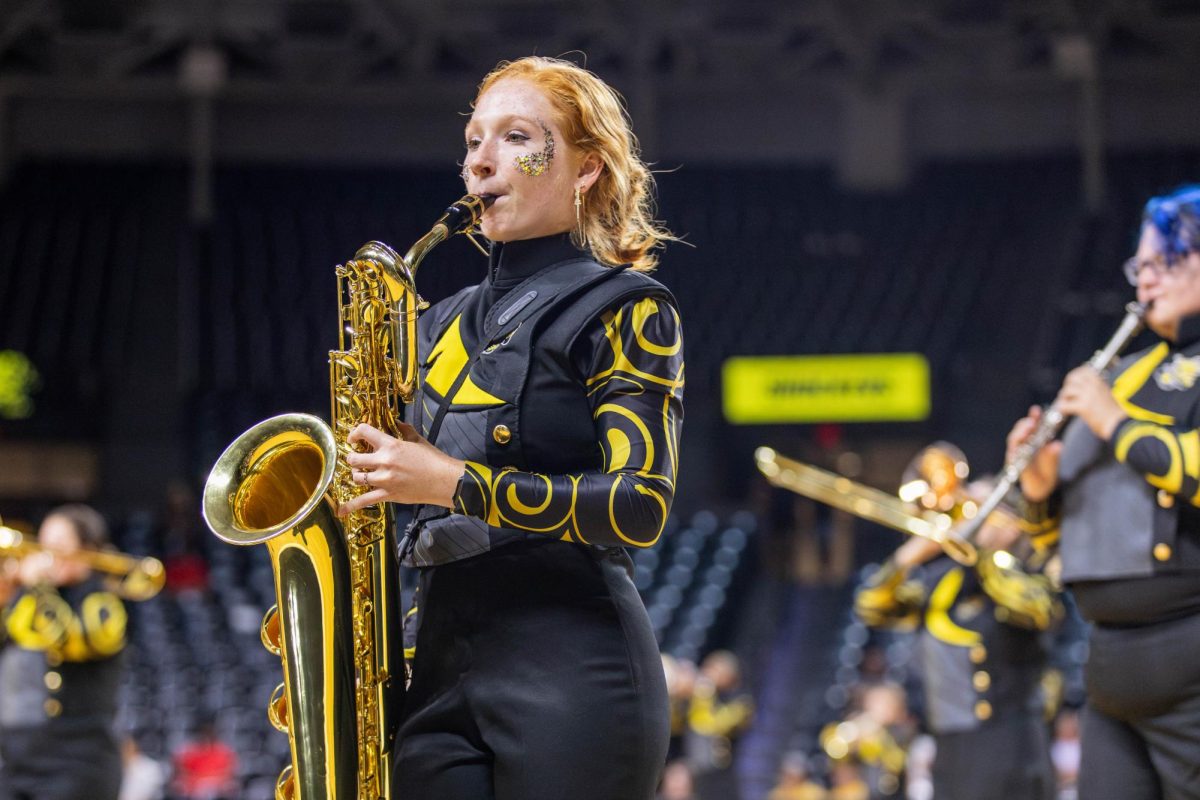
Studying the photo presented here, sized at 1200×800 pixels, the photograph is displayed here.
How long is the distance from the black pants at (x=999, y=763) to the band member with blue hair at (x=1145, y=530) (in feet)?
7.75

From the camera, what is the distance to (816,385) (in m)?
15.3

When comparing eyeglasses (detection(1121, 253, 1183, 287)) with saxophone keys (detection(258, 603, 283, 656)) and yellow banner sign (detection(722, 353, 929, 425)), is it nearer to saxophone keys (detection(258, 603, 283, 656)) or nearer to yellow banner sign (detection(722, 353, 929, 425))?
saxophone keys (detection(258, 603, 283, 656))

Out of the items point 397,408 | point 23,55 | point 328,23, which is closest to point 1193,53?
point 328,23

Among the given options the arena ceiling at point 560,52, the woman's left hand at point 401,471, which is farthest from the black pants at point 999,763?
the arena ceiling at point 560,52

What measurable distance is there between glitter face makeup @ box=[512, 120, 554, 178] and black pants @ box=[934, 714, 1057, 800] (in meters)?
3.85

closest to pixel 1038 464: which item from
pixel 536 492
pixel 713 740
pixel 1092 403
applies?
pixel 1092 403

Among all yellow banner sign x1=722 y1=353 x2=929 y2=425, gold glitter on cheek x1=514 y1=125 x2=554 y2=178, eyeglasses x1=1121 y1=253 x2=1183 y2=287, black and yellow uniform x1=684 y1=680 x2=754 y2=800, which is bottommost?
black and yellow uniform x1=684 y1=680 x2=754 y2=800

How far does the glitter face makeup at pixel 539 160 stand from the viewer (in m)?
2.10

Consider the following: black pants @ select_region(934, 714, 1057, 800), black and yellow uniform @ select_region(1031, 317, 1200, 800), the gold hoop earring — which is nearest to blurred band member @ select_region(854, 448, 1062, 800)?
black pants @ select_region(934, 714, 1057, 800)

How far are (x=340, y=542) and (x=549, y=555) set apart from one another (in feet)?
0.93

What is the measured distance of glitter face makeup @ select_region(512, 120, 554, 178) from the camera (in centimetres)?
210

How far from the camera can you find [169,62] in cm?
1555

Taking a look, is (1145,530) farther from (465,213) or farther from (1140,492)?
A: (465,213)

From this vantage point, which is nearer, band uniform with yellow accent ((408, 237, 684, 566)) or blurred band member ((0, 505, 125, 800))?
band uniform with yellow accent ((408, 237, 684, 566))
